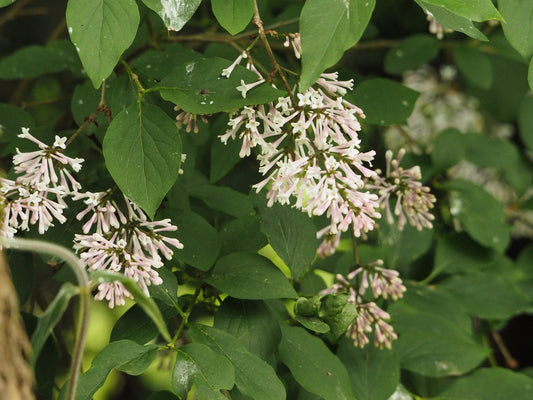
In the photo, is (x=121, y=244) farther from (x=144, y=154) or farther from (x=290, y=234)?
(x=290, y=234)

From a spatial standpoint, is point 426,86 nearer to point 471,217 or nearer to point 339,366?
point 471,217

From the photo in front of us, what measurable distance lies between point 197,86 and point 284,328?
409 millimetres

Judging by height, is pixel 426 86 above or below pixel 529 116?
below

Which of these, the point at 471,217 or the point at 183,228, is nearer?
the point at 183,228

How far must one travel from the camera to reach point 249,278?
→ 1.00 meters

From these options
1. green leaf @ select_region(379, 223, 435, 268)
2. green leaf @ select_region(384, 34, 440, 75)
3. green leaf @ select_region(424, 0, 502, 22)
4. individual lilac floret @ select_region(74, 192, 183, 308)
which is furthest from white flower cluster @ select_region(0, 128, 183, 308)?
green leaf @ select_region(384, 34, 440, 75)

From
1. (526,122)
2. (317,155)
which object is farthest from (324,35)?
(526,122)

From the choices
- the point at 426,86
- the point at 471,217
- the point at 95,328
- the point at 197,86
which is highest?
the point at 197,86

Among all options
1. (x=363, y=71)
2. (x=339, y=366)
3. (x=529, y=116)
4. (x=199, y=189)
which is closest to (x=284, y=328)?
(x=339, y=366)

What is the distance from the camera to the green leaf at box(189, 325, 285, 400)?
891 millimetres

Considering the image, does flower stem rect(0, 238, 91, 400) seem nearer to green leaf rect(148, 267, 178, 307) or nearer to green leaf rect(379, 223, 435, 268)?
green leaf rect(148, 267, 178, 307)

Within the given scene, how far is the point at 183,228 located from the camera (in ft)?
3.46

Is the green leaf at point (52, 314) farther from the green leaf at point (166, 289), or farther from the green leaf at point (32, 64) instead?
the green leaf at point (32, 64)

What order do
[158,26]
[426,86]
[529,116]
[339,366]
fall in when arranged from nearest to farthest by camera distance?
[339,366] → [158,26] → [529,116] → [426,86]
